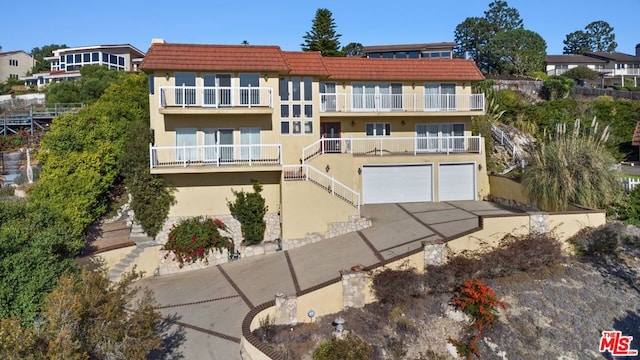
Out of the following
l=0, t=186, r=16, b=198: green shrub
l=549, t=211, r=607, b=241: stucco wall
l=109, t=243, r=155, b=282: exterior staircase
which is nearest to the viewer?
l=109, t=243, r=155, b=282: exterior staircase

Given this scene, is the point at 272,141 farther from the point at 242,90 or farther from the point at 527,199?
the point at 527,199

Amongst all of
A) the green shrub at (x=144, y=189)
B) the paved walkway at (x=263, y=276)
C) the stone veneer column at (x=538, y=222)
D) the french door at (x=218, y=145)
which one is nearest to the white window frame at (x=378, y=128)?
the paved walkway at (x=263, y=276)

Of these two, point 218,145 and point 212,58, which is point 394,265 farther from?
point 212,58

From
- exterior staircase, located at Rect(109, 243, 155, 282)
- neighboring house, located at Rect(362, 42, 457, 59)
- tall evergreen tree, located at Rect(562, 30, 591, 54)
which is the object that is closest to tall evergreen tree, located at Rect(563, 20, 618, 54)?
tall evergreen tree, located at Rect(562, 30, 591, 54)

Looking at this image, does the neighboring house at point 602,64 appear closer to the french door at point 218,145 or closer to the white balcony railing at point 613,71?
the white balcony railing at point 613,71

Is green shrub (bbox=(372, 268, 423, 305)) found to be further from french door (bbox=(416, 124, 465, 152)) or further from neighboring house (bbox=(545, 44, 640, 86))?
neighboring house (bbox=(545, 44, 640, 86))

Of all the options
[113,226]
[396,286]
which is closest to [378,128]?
[396,286]
